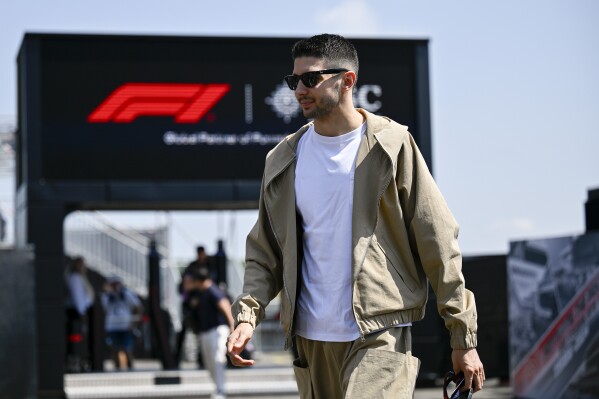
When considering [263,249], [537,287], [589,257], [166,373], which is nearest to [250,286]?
[263,249]

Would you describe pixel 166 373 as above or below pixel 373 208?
below

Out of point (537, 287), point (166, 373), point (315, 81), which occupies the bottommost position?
point (166, 373)

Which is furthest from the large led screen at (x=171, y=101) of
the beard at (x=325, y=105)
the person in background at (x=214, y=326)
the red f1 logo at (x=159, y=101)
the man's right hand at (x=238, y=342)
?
the man's right hand at (x=238, y=342)

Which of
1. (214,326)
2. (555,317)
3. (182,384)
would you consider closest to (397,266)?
(555,317)

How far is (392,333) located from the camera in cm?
448

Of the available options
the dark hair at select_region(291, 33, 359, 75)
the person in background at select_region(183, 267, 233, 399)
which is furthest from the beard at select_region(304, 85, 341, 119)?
the person in background at select_region(183, 267, 233, 399)

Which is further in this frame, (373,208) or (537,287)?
(537,287)

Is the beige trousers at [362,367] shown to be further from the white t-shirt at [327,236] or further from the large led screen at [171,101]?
the large led screen at [171,101]

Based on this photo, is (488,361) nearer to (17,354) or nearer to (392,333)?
Answer: (17,354)

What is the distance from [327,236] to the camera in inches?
179

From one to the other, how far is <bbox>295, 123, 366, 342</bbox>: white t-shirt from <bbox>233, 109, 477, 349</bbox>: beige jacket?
0.13ft

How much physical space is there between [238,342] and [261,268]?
0.45 meters

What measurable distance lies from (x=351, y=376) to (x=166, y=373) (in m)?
12.0

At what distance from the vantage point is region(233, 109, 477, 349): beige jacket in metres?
4.42
